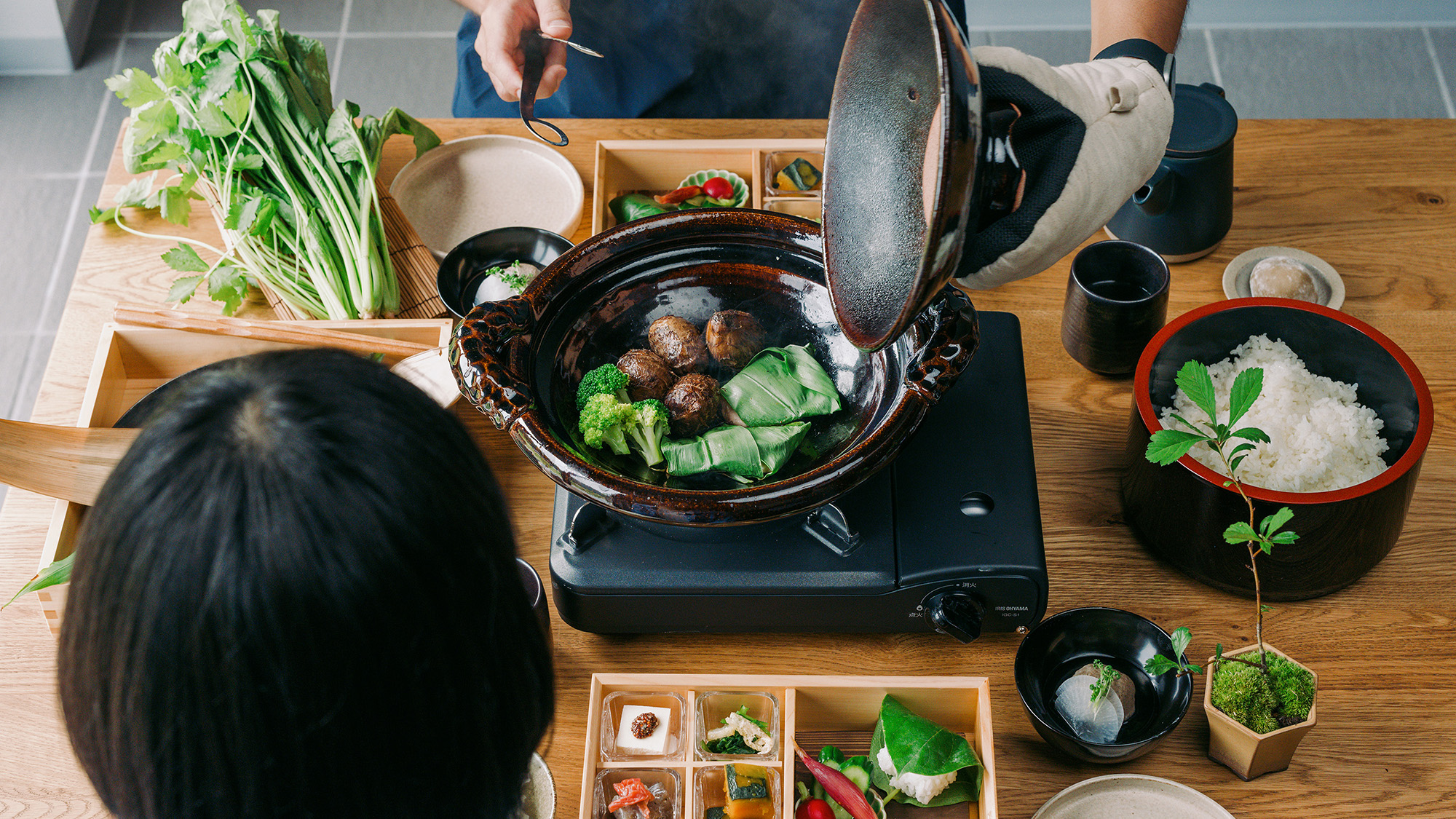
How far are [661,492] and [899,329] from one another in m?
0.32

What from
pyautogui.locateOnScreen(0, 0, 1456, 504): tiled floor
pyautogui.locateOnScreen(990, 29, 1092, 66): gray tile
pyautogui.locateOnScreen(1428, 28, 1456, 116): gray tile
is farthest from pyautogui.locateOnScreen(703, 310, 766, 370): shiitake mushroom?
pyautogui.locateOnScreen(1428, 28, 1456, 116): gray tile

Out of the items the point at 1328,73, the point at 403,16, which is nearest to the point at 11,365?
the point at 403,16

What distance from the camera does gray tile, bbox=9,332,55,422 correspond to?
118 inches

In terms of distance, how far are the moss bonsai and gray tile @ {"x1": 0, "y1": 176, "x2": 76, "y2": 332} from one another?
3.44 meters

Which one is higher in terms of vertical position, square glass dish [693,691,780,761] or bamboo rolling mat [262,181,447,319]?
bamboo rolling mat [262,181,447,319]

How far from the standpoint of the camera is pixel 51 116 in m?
3.71

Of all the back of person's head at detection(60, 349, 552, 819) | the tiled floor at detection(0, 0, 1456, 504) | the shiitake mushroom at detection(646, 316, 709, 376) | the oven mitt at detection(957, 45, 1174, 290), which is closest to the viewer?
the back of person's head at detection(60, 349, 552, 819)

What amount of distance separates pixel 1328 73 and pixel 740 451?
379cm

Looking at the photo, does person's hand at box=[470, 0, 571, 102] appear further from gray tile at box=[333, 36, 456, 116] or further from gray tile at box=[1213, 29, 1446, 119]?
gray tile at box=[1213, 29, 1446, 119]

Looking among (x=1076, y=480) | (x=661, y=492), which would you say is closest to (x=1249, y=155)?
(x=1076, y=480)

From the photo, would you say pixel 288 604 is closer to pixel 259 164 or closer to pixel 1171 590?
pixel 1171 590

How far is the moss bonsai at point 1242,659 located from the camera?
3.59 ft

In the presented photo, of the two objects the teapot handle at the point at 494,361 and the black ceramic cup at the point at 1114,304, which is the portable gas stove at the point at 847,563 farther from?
the black ceramic cup at the point at 1114,304

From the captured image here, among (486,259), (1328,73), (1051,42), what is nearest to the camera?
(486,259)
